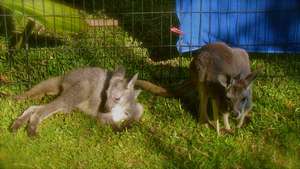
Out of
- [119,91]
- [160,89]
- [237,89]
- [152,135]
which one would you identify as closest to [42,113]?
[119,91]

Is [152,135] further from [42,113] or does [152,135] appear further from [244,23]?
[244,23]

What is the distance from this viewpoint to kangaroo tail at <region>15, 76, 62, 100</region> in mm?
7094

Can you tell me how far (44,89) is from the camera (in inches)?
280

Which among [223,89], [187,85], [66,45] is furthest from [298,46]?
[66,45]

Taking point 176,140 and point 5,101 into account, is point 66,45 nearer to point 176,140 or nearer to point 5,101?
point 5,101

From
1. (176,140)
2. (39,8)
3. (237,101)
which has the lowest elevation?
(176,140)

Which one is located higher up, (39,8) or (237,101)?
(39,8)

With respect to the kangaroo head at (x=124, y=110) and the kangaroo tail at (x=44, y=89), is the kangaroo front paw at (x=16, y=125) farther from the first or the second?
the kangaroo head at (x=124, y=110)

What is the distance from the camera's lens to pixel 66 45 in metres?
8.19

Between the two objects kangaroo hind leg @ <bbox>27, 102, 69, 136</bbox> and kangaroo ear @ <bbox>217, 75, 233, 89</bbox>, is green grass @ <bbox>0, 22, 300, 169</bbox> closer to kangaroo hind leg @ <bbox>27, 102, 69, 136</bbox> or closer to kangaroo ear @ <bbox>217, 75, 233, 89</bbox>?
kangaroo hind leg @ <bbox>27, 102, 69, 136</bbox>

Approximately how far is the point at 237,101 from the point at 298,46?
7.83 ft

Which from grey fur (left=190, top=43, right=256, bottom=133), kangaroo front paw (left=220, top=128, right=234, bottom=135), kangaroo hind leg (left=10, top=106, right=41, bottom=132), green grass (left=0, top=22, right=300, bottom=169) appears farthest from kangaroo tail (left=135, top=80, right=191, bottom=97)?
kangaroo hind leg (left=10, top=106, right=41, bottom=132)

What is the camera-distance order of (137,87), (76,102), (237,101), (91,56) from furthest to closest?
(91,56), (137,87), (76,102), (237,101)

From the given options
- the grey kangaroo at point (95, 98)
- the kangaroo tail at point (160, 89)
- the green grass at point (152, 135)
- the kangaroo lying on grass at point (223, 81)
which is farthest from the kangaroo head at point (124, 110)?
the kangaroo lying on grass at point (223, 81)
